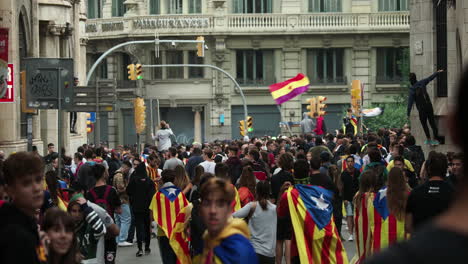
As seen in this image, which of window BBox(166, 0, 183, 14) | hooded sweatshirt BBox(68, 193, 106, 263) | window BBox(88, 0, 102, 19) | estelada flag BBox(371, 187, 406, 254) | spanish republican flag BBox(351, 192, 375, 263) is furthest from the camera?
window BBox(88, 0, 102, 19)

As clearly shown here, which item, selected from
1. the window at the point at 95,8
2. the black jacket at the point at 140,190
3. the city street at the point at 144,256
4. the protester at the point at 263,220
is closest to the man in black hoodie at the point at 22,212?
the protester at the point at 263,220

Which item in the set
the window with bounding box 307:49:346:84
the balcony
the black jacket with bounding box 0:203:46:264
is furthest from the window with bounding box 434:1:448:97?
the window with bounding box 307:49:346:84

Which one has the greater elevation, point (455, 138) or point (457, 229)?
point (455, 138)

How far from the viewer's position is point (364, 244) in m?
11.8

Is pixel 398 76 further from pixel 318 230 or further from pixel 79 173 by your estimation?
pixel 318 230

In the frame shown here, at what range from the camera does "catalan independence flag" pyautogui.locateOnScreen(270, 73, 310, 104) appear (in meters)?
45.2

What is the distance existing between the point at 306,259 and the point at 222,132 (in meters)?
46.0

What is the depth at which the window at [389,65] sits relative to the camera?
2334 inches

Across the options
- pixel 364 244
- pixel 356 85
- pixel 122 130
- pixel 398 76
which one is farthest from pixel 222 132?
pixel 364 244

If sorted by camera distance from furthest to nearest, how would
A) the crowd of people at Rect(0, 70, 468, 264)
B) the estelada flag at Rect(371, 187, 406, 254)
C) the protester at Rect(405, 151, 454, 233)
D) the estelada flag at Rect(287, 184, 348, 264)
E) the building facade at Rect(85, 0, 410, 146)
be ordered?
the building facade at Rect(85, 0, 410, 146) < the estelada flag at Rect(287, 184, 348, 264) < the estelada flag at Rect(371, 187, 406, 254) < the protester at Rect(405, 151, 454, 233) < the crowd of people at Rect(0, 70, 468, 264)

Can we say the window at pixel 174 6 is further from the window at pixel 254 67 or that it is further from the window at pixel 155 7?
the window at pixel 254 67

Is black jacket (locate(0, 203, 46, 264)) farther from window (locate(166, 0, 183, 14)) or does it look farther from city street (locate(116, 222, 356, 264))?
window (locate(166, 0, 183, 14))

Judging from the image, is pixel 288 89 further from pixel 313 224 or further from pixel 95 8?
pixel 313 224

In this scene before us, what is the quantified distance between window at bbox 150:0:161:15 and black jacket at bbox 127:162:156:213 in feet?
138
